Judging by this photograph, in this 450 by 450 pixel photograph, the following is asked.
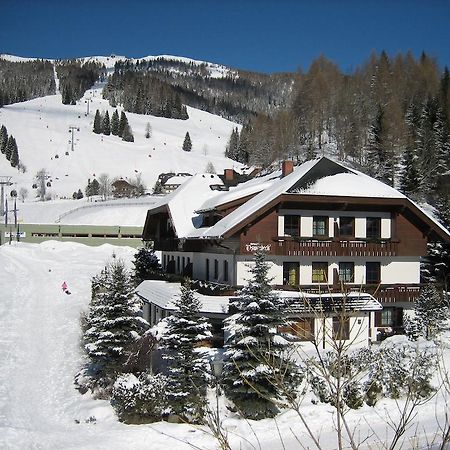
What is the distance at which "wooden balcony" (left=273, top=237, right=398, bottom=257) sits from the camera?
1025 inches

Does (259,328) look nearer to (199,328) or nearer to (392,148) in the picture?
(199,328)

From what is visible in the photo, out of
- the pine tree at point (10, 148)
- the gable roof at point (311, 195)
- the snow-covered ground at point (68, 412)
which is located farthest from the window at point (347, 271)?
the pine tree at point (10, 148)

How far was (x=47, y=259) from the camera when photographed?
5844cm

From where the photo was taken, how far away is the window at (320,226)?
89.8 feet

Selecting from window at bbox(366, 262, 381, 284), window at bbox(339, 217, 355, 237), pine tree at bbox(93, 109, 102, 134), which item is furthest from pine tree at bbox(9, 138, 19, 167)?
window at bbox(366, 262, 381, 284)

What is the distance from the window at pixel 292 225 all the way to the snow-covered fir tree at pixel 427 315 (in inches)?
263

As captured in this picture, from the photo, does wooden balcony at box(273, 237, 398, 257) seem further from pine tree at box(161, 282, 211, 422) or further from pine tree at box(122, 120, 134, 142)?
pine tree at box(122, 120, 134, 142)

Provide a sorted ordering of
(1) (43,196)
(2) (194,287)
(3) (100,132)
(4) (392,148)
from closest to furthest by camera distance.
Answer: (2) (194,287), (4) (392,148), (1) (43,196), (3) (100,132)

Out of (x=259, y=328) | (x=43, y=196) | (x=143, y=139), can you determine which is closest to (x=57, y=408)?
(x=259, y=328)

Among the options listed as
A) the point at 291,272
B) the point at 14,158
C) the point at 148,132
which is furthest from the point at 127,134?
the point at 291,272

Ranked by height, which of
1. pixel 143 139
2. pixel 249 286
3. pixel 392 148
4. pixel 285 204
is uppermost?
pixel 143 139

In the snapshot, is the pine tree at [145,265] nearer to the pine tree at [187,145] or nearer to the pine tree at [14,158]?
the pine tree at [14,158]

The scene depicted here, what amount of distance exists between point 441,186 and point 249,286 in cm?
4393

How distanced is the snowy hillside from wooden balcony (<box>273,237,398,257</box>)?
99.1m
